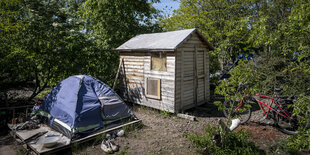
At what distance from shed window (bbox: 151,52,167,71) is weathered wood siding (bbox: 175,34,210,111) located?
1.95 ft

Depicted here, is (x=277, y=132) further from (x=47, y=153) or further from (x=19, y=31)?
(x=19, y=31)

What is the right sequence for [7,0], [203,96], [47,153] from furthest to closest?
[203,96] → [7,0] → [47,153]

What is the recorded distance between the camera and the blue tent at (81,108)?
6159 millimetres

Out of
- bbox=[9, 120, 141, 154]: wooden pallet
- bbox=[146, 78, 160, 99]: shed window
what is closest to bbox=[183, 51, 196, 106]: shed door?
bbox=[146, 78, 160, 99]: shed window

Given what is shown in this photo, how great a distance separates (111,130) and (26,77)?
198 inches

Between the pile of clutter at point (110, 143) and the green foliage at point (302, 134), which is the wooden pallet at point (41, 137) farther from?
the green foliage at point (302, 134)

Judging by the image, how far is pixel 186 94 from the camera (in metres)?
8.71

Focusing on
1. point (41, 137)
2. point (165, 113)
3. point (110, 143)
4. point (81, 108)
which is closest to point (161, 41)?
point (165, 113)

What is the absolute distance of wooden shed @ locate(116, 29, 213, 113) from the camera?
27.0 ft

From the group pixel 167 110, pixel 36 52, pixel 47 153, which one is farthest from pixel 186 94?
pixel 36 52

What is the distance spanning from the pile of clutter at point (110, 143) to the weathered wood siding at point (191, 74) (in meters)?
2.81

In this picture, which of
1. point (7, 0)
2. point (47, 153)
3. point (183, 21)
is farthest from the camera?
point (183, 21)

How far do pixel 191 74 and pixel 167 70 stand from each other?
1223mm

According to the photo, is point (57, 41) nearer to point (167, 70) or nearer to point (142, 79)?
point (142, 79)
